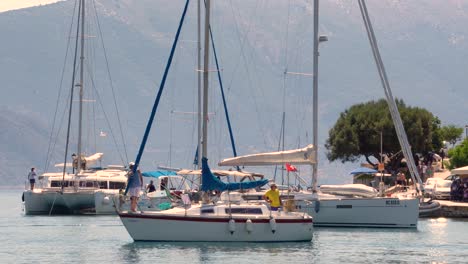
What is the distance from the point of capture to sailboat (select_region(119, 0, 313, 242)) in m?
53.7

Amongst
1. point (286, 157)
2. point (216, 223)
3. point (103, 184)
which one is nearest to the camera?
point (216, 223)

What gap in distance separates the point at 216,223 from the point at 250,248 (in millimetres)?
1613

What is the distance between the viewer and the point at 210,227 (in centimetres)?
5366

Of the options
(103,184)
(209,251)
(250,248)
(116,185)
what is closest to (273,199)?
(250,248)

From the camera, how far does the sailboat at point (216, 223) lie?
5369 cm

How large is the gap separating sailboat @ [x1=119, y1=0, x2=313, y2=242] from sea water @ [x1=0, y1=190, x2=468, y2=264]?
0.36m

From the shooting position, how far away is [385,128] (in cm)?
11462

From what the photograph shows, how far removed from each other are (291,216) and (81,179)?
3883 centimetres

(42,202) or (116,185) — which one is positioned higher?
(116,185)

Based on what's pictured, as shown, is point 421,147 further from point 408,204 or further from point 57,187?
point 408,204

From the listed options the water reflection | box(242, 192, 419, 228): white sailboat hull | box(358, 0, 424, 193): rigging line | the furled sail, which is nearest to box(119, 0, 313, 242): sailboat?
the water reflection

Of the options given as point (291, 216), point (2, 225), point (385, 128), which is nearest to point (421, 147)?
point (385, 128)

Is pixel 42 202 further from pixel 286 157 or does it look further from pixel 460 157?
pixel 460 157

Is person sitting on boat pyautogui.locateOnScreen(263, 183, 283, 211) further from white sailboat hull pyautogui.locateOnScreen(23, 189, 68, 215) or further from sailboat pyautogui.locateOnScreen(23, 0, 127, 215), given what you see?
white sailboat hull pyautogui.locateOnScreen(23, 189, 68, 215)
